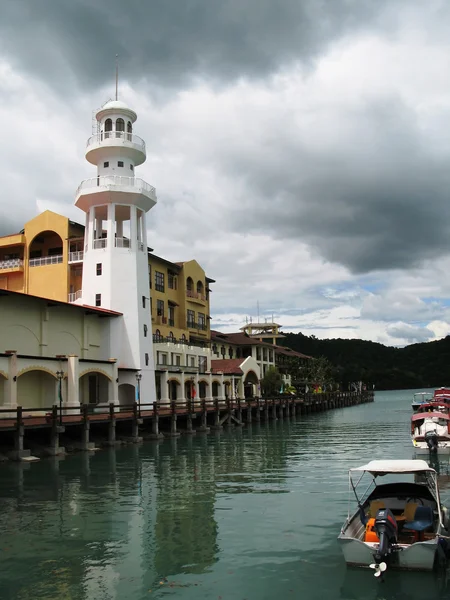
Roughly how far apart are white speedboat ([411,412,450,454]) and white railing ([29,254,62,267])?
36341 mm

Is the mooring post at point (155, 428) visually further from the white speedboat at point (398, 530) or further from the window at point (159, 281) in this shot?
the white speedboat at point (398, 530)

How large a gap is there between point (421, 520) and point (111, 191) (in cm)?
4433

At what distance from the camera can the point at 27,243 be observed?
6166cm

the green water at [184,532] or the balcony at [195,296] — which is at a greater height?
the balcony at [195,296]

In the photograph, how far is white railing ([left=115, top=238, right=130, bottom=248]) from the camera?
55.3 metres

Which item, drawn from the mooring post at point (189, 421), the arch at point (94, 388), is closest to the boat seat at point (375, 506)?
the arch at point (94, 388)

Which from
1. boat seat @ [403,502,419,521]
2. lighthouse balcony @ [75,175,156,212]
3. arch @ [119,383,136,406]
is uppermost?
lighthouse balcony @ [75,175,156,212]

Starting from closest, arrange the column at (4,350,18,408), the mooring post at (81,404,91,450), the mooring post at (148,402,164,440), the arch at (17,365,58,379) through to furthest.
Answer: the column at (4,350,18,408)
the mooring post at (81,404,91,450)
the arch at (17,365,58,379)
the mooring post at (148,402,164,440)

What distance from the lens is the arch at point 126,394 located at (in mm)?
54750

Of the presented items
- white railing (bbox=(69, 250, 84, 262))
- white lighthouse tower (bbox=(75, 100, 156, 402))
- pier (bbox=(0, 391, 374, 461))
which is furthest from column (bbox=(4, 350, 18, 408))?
white railing (bbox=(69, 250, 84, 262))

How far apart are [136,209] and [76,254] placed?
297 inches

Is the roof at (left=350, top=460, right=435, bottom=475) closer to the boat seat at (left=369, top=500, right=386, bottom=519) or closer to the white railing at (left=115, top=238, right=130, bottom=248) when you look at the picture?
the boat seat at (left=369, top=500, right=386, bottom=519)

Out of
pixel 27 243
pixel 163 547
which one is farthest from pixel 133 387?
pixel 163 547

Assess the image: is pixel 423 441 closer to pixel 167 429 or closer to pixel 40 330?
pixel 167 429
